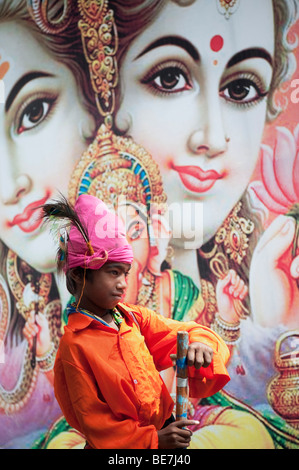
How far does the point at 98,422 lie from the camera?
1805 mm

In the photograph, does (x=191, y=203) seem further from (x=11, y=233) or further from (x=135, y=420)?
(x=135, y=420)

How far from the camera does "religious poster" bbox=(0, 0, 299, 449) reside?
322 centimetres

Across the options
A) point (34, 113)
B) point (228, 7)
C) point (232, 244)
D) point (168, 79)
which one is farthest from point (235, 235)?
point (34, 113)

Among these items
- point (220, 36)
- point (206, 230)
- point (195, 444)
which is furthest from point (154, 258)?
point (220, 36)

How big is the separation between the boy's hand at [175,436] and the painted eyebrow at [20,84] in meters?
2.29

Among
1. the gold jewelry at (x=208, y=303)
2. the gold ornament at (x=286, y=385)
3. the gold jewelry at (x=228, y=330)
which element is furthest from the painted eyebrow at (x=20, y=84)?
the gold ornament at (x=286, y=385)

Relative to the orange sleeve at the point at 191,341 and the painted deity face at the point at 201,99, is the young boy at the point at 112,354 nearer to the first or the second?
the orange sleeve at the point at 191,341

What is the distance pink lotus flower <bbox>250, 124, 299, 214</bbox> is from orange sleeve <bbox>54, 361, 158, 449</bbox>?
5.63ft

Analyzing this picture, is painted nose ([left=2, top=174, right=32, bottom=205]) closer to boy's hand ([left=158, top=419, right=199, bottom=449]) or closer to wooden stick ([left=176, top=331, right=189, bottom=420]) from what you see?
wooden stick ([left=176, top=331, right=189, bottom=420])

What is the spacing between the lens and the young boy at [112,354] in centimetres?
181

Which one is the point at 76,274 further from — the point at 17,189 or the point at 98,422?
the point at 17,189

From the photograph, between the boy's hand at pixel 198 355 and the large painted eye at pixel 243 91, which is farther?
the large painted eye at pixel 243 91

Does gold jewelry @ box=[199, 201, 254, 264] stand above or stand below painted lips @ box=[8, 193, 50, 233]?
below

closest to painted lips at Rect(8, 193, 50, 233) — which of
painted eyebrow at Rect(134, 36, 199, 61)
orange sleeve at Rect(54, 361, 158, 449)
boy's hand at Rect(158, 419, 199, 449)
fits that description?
painted eyebrow at Rect(134, 36, 199, 61)
